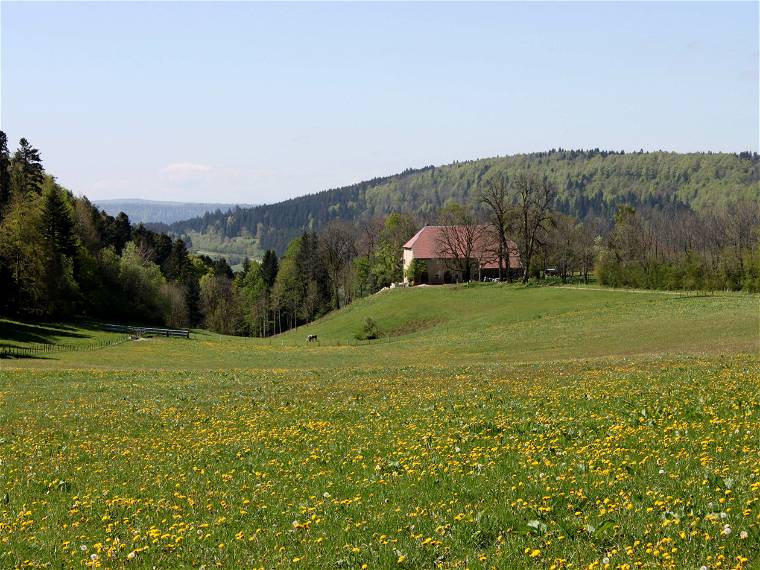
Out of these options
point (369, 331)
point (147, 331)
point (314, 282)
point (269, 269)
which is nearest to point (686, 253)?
point (369, 331)

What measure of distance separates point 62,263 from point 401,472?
3367 inches

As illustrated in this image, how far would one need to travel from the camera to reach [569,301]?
8281 centimetres

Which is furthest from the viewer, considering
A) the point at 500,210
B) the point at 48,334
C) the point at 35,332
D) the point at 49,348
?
the point at 500,210

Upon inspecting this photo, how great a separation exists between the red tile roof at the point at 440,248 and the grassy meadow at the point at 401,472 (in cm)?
9520

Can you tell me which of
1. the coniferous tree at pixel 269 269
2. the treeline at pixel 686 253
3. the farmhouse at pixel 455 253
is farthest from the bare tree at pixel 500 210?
the coniferous tree at pixel 269 269

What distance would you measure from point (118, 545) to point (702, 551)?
7.61m

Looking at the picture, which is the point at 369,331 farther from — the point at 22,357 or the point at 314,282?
the point at 314,282

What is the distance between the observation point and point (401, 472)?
13.0 metres

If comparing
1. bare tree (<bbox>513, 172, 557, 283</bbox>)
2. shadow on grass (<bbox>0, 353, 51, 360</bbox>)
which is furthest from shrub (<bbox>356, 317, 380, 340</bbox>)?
shadow on grass (<bbox>0, 353, 51, 360</bbox>)

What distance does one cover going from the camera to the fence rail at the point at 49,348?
188 feet

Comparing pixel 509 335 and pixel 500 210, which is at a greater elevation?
pixel 500 210

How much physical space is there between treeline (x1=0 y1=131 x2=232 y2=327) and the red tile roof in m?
46.3

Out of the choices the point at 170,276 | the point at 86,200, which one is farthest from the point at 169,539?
the point at 170,276

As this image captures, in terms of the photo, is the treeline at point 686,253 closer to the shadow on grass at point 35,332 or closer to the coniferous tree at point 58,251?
the shadow on grass at point 35,332
